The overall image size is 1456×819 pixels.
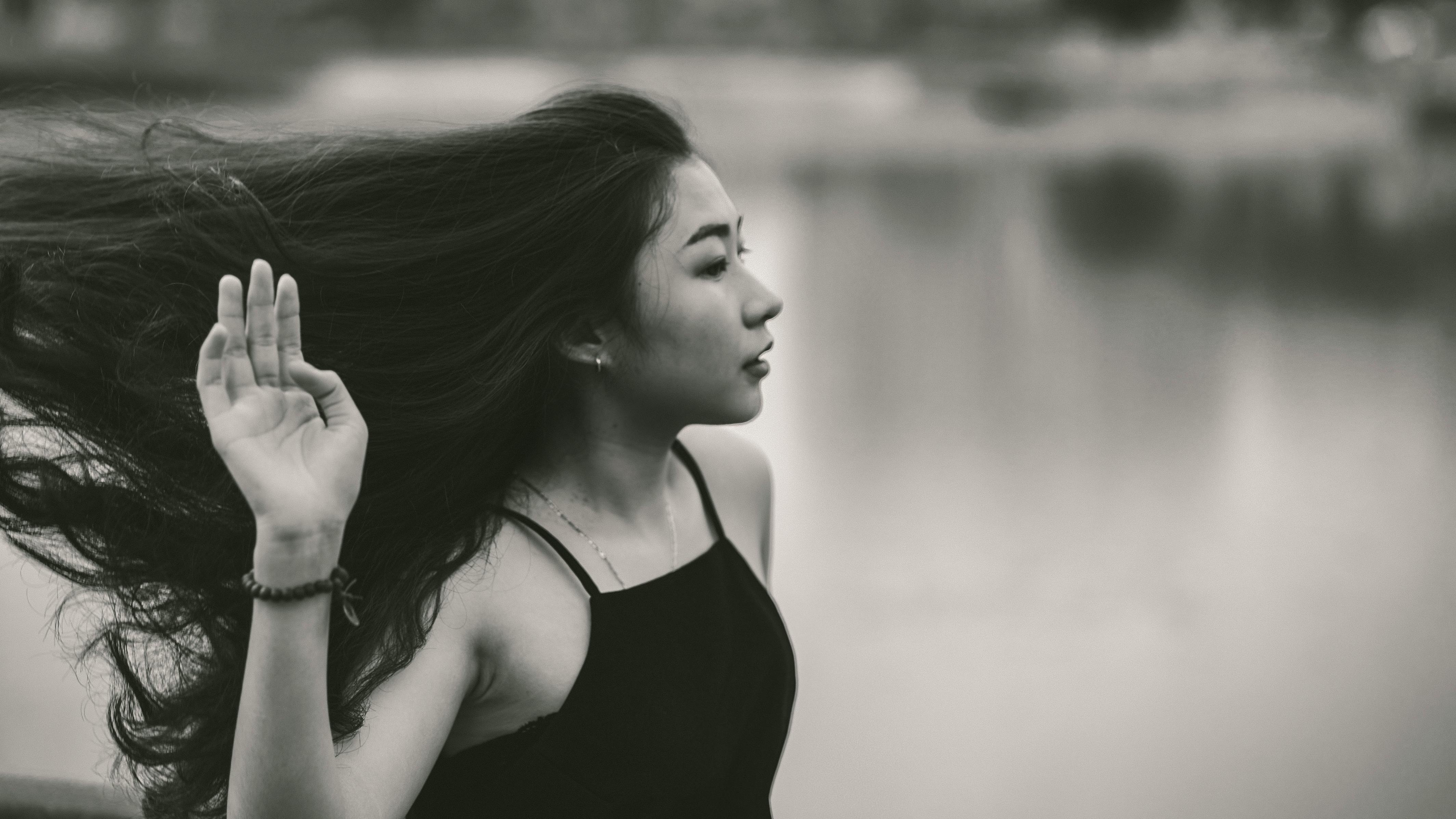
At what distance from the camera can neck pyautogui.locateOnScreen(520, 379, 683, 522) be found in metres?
0.95

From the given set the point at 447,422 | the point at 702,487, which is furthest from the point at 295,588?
the point at 702,487

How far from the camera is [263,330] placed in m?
0.64

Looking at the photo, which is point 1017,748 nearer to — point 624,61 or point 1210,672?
point 1210,672

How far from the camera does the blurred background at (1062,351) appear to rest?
215 cm

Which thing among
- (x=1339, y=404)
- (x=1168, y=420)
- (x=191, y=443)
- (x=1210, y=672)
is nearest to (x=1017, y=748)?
(x=1210, y=672)

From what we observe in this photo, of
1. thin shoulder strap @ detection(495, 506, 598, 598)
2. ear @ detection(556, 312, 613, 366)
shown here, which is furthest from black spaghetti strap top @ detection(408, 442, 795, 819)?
ear @ detection(556, 312, 613, 366)

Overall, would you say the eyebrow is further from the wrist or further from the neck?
the wrist

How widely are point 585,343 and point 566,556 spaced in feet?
0.54

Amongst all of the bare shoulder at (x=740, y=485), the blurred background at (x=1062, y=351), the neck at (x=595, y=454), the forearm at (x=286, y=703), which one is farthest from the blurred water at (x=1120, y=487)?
the forearm at (x=286, y=703)

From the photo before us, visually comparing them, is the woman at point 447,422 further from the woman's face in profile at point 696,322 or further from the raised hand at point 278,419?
the raised hand at point 278,419

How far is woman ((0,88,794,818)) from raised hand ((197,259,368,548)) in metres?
0.16

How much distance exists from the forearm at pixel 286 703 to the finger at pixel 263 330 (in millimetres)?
95

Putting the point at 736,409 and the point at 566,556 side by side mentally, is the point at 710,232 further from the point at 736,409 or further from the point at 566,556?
the point at 566,556

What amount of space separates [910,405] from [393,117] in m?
2.18
